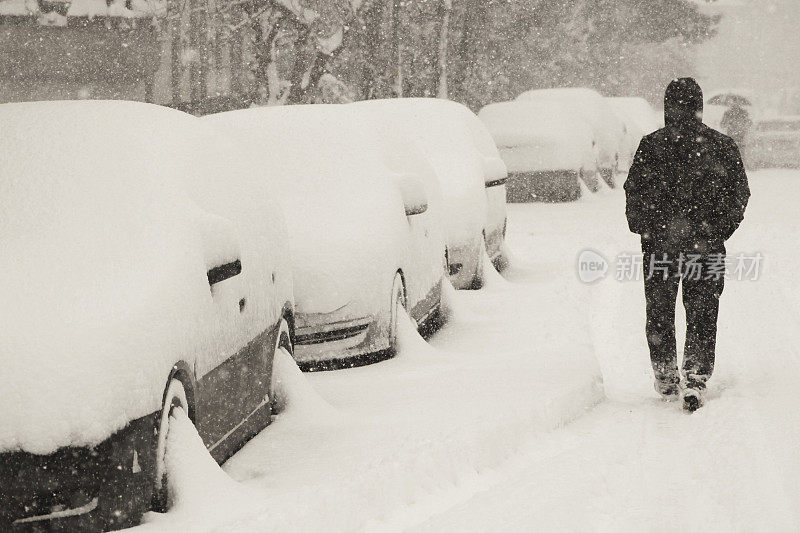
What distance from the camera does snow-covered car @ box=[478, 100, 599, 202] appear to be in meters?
20.9

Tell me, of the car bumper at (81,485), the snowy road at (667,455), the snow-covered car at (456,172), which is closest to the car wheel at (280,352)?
the snowy road at (667,455)

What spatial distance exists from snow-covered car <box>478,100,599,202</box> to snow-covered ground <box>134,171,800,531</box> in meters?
10.6

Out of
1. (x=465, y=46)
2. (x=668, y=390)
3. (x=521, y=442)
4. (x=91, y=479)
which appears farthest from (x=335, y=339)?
(x=465, y=46)

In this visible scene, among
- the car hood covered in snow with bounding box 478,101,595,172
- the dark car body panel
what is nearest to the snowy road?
the dark car body panel

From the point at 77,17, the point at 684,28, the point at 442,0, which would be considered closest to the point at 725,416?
the point at 442,0

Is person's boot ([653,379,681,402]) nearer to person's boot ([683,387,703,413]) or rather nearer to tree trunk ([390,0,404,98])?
person's boot ([683,387,703,413])

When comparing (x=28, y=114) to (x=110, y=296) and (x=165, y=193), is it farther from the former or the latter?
(x=110, y=296)

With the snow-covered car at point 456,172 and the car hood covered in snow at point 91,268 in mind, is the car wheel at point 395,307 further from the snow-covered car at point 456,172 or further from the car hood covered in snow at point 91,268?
the car hood covered in snow at point 91,268

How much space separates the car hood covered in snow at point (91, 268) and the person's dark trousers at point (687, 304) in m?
2.89

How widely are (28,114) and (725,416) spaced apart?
396 cm

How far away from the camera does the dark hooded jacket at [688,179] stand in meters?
7.04

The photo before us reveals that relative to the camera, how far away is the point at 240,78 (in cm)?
3234

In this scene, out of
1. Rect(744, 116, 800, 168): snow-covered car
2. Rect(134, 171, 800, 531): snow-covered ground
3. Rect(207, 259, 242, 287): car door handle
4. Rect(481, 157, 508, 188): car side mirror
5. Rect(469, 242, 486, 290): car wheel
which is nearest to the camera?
Rect(134, 171, 800, 531): snow-covered ground

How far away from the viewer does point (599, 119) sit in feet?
79.6
